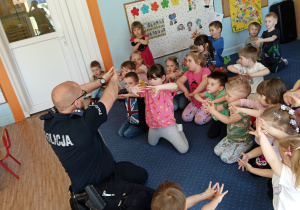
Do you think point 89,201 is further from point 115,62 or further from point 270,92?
point 115,62

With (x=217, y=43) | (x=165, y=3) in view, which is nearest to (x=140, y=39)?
(x=165, y=3)

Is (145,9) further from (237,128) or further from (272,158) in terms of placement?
(272,158)

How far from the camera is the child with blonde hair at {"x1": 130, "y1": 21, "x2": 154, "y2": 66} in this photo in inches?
181

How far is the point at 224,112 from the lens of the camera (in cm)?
302

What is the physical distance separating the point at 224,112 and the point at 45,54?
11.3 feet

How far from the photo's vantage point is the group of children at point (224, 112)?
1619 mm

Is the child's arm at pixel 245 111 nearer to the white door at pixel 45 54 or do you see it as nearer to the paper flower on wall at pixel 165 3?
the paper flower on wall at pixel 165 3

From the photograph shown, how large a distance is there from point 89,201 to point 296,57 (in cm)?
460

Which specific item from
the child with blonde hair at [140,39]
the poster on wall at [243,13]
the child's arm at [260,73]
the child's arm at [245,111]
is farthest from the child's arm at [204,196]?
the poster on wall at [243,13]

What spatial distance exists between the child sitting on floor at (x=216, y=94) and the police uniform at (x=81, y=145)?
4.55 ft

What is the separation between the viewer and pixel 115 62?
507cm

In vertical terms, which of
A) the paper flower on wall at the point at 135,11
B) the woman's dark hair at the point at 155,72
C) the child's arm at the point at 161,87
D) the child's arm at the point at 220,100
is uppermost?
the paper flower on wall at the point at 135,11

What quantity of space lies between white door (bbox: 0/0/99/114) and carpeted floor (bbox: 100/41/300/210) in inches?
66.0

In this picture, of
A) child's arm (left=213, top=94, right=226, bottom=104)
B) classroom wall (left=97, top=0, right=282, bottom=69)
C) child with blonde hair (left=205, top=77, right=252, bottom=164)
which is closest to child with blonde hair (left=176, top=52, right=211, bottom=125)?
child's arm (left=213, top=94, right=226, bottom=104)
